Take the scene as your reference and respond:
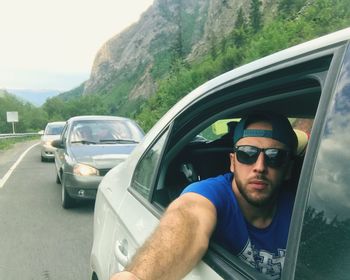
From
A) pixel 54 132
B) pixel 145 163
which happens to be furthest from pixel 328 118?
pixel 54 132

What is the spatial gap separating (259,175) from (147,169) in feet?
3.21

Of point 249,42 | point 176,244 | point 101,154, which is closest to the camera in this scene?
point 176,244

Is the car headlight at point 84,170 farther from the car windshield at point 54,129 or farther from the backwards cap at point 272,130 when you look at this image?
the car windshield at point 54,129

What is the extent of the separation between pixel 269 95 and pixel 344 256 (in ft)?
4.08

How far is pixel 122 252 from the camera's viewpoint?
7.96 feet

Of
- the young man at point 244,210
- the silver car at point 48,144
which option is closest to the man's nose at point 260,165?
the young man at point 244,210

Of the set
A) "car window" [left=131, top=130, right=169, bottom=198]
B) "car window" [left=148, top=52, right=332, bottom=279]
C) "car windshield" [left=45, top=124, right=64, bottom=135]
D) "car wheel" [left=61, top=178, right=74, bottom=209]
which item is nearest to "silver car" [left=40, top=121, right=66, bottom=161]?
"car windshield" [left=45, top=124, right=64, bottom=135]

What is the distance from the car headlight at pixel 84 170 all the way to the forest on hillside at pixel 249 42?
47570 millimetres

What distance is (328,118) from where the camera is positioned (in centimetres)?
132

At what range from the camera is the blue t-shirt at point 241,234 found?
6.57 ft

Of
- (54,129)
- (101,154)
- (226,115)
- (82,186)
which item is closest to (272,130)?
(226,115)

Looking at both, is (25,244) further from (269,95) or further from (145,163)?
(269,95)

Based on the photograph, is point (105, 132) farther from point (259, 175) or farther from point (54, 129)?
point (54, 129)

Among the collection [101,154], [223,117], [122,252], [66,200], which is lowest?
[66,200]
